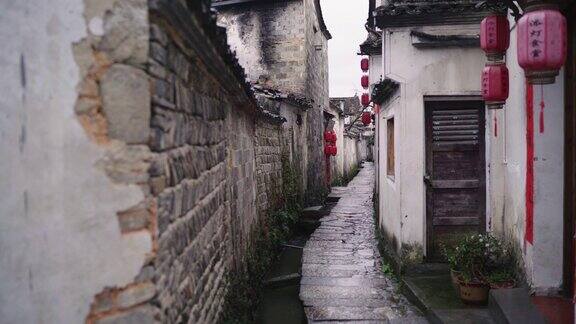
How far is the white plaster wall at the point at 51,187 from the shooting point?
2.46 meters

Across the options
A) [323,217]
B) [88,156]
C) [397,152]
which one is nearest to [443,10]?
[397,152]

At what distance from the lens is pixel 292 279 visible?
775 centimetres

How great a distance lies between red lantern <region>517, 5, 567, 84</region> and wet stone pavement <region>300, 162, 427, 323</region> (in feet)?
10.9

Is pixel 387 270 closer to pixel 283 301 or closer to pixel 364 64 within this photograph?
pixel 283 301

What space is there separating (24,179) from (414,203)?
570 cm

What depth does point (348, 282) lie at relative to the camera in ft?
24.1

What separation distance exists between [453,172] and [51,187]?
19.8ft

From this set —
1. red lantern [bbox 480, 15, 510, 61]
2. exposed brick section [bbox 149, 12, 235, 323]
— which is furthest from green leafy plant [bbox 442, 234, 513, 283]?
exposed brick section [bbox 149, 12, 235, 323]

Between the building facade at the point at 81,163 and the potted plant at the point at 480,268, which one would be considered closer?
the building facade at the point at 81,163

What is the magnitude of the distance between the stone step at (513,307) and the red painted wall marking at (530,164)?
1.78ft

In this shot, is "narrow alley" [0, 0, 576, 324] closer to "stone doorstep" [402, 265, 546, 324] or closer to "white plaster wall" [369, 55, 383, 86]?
"stone doorstep" [402, 265, 546, 324]

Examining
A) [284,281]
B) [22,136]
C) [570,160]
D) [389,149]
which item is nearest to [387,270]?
[284,281]

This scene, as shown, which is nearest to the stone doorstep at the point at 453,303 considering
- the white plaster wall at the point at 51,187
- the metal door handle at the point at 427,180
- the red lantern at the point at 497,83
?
the metal door handle at the point at 427,180

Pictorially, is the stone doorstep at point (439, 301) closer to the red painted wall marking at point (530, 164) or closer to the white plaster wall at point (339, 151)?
the red painted wall marking at point (530, 164)
